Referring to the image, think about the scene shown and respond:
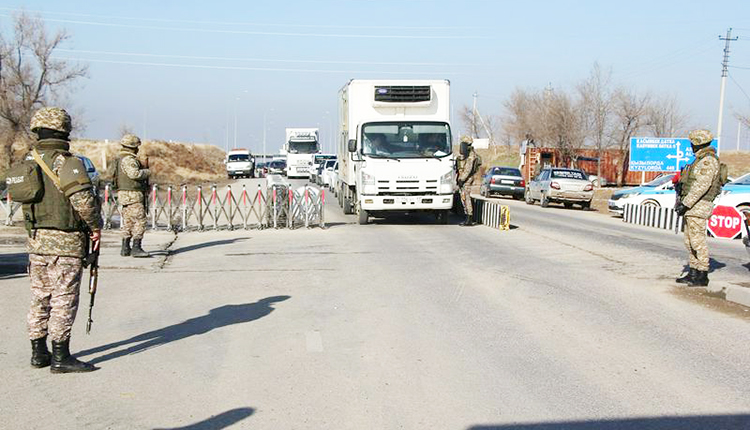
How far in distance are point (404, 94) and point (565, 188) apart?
13632 millimetres

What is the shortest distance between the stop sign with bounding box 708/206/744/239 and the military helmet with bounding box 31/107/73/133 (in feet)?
54.4

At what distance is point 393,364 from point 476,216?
15.4 meters

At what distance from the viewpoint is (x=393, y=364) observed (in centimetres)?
648

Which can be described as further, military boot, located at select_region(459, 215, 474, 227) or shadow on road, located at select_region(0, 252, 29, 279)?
military boot, located at select_region(459, 215, 474, 227)

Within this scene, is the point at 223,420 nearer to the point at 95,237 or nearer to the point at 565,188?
the point at 95,237

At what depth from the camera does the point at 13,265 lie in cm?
1195

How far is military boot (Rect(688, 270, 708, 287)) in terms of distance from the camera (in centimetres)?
1038

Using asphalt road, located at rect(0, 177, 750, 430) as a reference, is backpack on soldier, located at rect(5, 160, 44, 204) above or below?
above

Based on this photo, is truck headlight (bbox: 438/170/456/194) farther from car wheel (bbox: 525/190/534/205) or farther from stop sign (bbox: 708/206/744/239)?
car wheel (bbox: 525/190/534/205)

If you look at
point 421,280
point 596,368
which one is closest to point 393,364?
point 596,368

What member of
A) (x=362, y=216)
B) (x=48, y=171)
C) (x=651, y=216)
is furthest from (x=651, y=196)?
(x=48, y=171)

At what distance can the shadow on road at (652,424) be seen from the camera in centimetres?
495

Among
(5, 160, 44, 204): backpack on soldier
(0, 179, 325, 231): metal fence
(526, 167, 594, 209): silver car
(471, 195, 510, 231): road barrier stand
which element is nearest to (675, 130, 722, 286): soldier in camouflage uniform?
(5, 160, 44, 204): backpack on soldier

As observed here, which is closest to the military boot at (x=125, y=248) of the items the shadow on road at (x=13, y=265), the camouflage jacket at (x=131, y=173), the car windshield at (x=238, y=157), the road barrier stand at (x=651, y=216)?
the camouflage jacket at (x=131, y=173)
